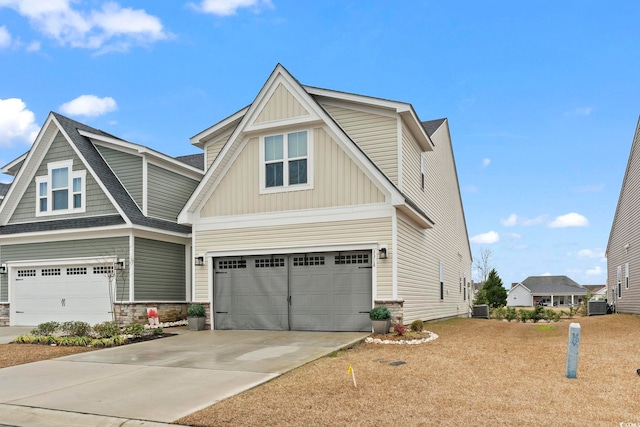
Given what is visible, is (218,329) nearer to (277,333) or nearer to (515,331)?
(277,333)

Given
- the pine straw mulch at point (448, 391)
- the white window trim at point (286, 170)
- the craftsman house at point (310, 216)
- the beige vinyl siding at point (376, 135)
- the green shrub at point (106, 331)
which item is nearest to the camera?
the pine straw mulch at point (448, 391)

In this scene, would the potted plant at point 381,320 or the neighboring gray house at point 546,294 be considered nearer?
the potted plant at point 381,320

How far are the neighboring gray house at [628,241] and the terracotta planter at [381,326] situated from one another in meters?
14.2

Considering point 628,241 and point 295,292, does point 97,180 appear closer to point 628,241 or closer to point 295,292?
point 295,292

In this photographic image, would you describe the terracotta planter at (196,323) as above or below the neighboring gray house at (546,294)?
above

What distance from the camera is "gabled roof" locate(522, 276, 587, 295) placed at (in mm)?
88438

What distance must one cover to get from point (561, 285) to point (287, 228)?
282 ft

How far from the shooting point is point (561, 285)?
9138 cm

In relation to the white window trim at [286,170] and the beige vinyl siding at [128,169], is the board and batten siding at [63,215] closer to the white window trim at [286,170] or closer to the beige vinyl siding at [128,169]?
the beige vinyl siding at [128,169]

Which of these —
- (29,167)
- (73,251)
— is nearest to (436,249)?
(73,251)

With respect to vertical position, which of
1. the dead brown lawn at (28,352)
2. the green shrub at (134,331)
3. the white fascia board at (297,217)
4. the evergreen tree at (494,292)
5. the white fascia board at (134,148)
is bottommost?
the evergreen tree at (494,292)

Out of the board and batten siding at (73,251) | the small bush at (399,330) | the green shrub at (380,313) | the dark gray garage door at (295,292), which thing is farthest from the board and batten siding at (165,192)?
the small bush at (399,330)

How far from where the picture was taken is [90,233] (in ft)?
65.3

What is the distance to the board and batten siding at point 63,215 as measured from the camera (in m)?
20.3
